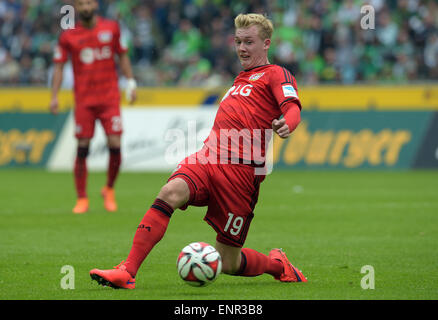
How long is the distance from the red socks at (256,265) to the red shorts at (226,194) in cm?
20

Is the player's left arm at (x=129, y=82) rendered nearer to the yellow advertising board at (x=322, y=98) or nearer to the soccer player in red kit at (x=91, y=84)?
the soccer player in red kit at (x=91, y=84)

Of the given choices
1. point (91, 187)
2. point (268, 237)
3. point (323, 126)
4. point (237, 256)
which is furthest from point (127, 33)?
point (237, 256)

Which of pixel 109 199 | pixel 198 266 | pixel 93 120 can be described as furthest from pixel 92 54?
pixel 198 266

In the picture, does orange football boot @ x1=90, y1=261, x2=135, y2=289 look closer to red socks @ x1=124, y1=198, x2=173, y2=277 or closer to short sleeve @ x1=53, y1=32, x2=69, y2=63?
red socks @ x1=124, y1=198, x2=173, y2=277

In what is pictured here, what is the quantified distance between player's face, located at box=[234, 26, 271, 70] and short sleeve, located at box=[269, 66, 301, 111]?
220 millimetres

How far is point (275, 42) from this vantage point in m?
20.5

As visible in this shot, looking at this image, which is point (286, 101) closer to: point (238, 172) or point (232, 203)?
point (238, 172)

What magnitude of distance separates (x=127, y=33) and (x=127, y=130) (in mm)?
4711

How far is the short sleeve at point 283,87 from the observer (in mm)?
5949

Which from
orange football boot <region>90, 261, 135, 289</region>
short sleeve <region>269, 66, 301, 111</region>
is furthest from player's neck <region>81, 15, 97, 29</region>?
orange football boot <region>90, 261, 135, 289</region>

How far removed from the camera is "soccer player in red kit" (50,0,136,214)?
11.0 m

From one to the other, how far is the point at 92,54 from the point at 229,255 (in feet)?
18.5

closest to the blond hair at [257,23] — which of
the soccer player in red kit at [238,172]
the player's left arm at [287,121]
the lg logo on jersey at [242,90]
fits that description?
the soccer player in red kit at [238,172]

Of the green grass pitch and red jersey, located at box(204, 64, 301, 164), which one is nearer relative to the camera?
the green grass pitch
